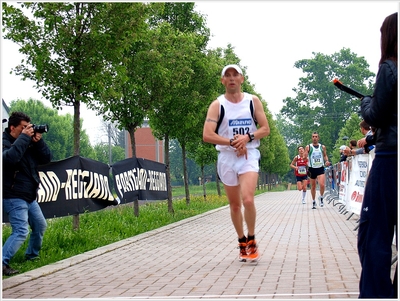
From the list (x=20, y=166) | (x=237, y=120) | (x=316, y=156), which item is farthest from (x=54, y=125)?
(x=237, y=120)

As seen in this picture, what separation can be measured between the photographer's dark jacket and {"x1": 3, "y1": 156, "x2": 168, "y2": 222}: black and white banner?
2.63 ft

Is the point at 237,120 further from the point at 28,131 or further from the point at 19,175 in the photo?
the point at 19,175

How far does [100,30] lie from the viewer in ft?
37.4

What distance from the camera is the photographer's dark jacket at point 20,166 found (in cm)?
735

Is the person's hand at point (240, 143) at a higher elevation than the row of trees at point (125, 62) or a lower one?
lower

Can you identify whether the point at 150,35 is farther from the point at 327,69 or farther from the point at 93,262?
the point at 327,69

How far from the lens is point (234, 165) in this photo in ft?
25.4

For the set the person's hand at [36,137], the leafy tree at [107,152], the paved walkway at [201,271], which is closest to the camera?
the paved walkway at [201,271]

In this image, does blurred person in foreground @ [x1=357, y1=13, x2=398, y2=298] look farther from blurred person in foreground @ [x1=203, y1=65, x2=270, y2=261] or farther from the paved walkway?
blurred person in foreground @ [x1=203, y1=65, x2=270, y2=261]

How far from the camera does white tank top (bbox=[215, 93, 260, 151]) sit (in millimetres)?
7734

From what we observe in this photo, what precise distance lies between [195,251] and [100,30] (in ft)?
13.4

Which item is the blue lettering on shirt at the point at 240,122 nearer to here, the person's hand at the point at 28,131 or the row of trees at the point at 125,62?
the person's hand at the point at 28,131

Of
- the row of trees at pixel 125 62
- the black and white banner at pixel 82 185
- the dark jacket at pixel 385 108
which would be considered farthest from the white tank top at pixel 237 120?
the row of trees at pixel 125 62

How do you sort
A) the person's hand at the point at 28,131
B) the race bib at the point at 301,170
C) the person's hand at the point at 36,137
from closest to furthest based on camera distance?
the person's hand at the point at 28,131 → the person's hand at the point at 36,137 → the race bib at the point at 301,170
